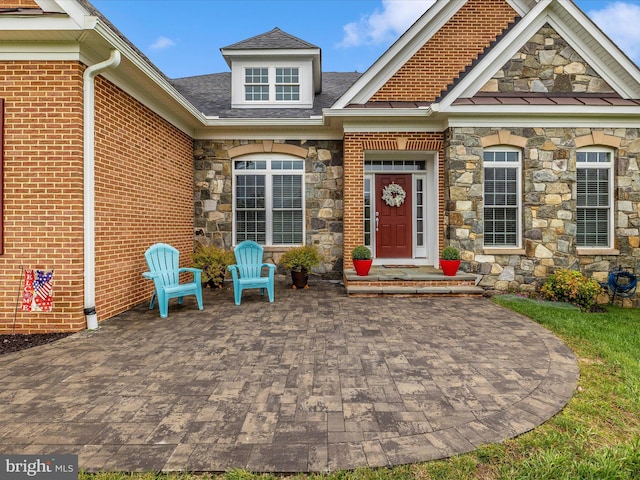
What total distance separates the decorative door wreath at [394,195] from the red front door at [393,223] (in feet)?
0.23

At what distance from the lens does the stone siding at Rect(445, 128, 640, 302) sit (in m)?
7.13

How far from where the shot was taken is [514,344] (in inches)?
164

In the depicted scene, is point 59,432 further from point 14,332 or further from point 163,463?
point 14,332

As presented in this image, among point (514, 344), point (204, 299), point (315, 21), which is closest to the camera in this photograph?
point (514, 344)

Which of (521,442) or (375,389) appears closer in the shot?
(521,442)

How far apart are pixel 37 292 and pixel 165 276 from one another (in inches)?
64.2

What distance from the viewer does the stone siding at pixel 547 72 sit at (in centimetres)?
723

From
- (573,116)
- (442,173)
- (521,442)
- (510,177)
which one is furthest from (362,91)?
(521,442)

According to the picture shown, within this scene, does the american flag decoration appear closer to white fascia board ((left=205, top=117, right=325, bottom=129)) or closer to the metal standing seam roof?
white fascia board ((left=205, top=117, right=325, bottom=129))

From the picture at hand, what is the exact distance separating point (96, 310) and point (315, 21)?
2082cm

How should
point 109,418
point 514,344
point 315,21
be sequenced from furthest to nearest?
point 315,21 < point 514,344 < point 109,418

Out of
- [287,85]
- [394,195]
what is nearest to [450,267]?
[394,195]

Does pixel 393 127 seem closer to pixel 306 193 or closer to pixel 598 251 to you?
pixel 306 193

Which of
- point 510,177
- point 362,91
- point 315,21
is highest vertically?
point 315,21
